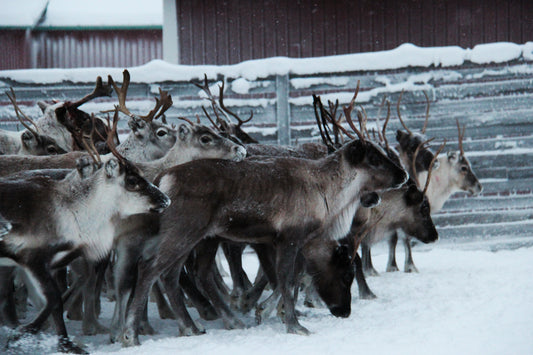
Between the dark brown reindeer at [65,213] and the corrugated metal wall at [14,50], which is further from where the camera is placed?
the corrugated metal wall at [14,50]

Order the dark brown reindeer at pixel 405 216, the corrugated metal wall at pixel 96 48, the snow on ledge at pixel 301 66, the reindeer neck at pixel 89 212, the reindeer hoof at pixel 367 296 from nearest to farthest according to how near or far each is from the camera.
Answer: the reindeer neck at pixel 89 212 → the reindeer hoof at pixel 367 296 → the dark brown reindeer at pixel 405 216 → the snow on ledge at pixel 301 66 → the corrugated metal wall at pixel 96 48

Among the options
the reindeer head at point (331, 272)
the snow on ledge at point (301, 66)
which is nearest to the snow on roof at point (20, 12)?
the snow on ledge at point (301, 66)

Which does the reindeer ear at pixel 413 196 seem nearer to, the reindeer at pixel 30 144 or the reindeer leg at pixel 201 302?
the reindeer leg at pixel 201 302

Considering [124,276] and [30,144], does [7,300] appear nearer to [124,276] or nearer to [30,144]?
[124,276]

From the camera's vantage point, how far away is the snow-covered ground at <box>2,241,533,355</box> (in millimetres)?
3967

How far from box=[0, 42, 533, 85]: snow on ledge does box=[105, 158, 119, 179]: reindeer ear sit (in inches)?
202

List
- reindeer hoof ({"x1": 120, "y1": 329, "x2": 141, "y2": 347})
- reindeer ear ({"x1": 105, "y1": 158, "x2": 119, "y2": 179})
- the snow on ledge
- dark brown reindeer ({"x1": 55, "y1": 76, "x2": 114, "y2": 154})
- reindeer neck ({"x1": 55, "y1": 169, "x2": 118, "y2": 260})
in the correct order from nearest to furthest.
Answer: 1. reindeer hoof ({"x1": 120, "y1": 329, "x2": 141, "y2": 347})
2. reindeer neck ({"x1": 55, "y1": 169, "x2": 118, "y2": 260})
3. reindeer ear ({"x1": 105, "y1": 158, "x2": 119, "y2": 179})
4. dark brown reindeer ({"x1": 55, "y1": 76, "x2": 114, "y2": 154})
5. the snow on ledge

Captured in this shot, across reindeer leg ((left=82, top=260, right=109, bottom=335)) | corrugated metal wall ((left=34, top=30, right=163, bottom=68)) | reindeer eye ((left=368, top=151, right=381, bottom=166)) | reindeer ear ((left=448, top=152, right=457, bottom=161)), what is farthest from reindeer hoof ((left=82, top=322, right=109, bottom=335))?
corrugated metal wall ((left=34, top=30, right=163, bottom=68))

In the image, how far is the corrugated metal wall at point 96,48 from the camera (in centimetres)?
2157

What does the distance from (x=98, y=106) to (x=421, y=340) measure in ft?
21.6

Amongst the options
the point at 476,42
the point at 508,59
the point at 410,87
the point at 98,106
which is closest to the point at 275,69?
the point at 410,87

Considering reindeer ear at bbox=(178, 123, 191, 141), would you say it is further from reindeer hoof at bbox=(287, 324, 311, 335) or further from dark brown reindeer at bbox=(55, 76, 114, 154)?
reindeer hoof at bbox=(287, 324, 311, 335)

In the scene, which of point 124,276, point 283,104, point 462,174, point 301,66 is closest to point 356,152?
point 124,276

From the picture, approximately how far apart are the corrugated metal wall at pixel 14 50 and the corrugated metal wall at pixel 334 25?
9.12m
